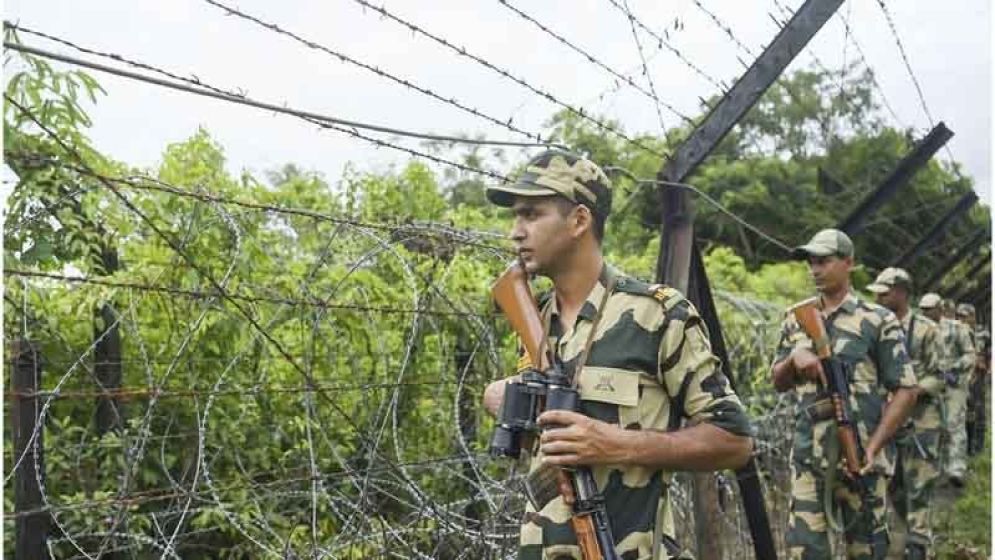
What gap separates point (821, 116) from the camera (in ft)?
92.2

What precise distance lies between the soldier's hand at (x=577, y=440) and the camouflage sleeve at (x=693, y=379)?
18 centimetres

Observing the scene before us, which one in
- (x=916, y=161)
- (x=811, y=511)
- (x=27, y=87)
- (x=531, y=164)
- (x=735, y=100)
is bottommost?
(x=811, y=511)

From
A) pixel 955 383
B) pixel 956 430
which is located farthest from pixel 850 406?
pixel 955 383

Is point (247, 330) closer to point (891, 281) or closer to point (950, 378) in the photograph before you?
point (891, 281)

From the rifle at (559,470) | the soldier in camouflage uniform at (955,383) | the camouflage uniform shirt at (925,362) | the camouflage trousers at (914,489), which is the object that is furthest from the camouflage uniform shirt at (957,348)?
the rifle at (559,470)

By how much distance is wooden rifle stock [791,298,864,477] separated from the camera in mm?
4312

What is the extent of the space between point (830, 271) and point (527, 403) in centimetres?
259

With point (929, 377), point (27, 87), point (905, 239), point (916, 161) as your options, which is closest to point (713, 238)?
point (905, 239)

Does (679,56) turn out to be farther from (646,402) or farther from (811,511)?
(811,511)

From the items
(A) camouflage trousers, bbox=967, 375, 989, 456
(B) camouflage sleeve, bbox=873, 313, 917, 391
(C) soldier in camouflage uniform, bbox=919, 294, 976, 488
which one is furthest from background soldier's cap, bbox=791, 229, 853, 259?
(A) camouflage trousers, bbox=967, 375, 989, 456

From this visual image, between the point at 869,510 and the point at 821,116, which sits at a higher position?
the point at 821,116

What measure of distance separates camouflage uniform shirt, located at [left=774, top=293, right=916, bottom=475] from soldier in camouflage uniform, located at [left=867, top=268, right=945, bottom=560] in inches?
17.2

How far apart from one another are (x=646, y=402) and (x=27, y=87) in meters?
1.48

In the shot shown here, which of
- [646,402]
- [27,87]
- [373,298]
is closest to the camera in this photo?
[646,402]
